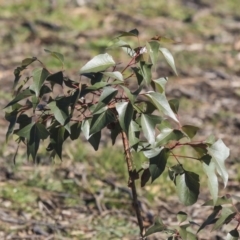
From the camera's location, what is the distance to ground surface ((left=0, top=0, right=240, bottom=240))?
411 cm

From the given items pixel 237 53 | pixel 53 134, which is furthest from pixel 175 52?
A: pixel 53 134

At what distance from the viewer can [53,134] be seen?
2533 millimetres

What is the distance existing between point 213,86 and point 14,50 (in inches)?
73.4

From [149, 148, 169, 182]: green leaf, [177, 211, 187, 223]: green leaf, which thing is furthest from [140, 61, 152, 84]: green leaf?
[177, 211, 187, 223]: green leaf

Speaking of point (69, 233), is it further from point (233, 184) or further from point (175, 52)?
point (175, 52)

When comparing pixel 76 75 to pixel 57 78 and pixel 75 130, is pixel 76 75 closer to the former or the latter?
pixel 75 130

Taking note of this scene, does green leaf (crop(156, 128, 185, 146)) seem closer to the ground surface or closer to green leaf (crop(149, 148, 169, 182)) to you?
green leaf (crop(149, 148, 169, 182))

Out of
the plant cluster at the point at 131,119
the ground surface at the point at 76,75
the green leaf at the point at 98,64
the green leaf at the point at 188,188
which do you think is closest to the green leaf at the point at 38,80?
the plant cluster at the point at 131,119

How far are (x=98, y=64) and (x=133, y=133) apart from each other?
25cm

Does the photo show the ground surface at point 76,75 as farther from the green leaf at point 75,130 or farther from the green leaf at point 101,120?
the green leaf at point 101,120

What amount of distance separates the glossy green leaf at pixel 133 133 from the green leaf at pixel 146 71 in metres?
0.16

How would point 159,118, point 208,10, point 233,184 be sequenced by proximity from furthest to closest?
1. point 208,10
2. point 233,184
3. point 159,118

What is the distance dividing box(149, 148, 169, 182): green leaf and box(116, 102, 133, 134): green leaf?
18 centimetres

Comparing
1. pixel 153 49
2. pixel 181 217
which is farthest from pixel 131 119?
pixel 181 217
